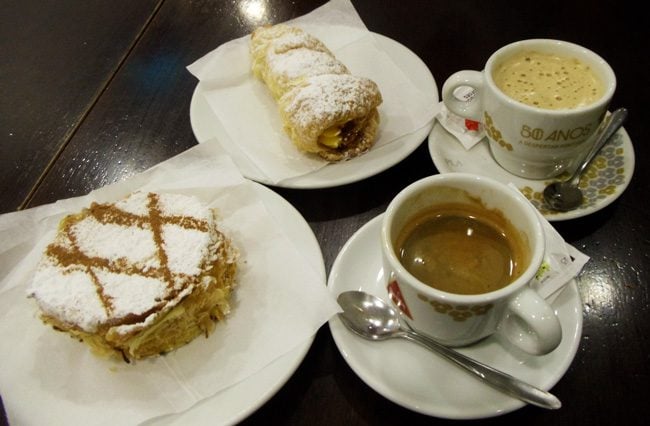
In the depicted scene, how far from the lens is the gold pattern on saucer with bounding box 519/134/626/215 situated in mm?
1106

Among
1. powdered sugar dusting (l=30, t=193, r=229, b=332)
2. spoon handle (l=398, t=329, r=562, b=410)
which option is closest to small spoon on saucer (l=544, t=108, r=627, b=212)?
spoon handle (l=398, t=329, r=562, b=410)

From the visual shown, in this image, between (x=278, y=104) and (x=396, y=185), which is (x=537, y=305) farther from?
(x=278, y=104)

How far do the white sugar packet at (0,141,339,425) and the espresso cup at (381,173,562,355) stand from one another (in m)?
0.18

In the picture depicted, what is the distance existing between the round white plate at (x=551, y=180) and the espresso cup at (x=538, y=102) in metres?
0.03

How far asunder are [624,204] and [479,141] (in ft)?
1.18

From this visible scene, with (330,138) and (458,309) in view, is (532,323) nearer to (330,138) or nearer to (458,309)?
(458,309)

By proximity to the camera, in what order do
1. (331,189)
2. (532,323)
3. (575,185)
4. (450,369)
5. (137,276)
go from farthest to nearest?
(331,189) < (575,185) < (137,276) < (450,369) < (532,323)

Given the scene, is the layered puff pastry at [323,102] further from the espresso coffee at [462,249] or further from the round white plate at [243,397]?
the round white plate at [243,397]

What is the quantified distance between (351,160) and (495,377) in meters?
0.66

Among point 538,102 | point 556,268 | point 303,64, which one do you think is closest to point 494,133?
point 538,102

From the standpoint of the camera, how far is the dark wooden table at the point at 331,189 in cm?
91

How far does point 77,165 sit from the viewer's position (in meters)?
1.41

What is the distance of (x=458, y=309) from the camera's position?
76 cm

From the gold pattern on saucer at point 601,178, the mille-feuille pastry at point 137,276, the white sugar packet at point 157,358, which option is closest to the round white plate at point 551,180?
the gold pattern on saucer at point 601,178
